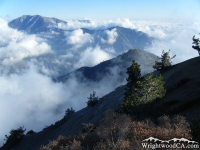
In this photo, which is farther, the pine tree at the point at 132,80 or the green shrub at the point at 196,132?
the pine tree at the point at 132,80

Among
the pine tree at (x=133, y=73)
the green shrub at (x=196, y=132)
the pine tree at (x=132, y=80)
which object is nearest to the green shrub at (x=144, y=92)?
the pine tree at (x=132, y=80)

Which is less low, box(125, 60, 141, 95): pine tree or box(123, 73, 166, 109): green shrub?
box(125, 60, 141, 95): pine tree

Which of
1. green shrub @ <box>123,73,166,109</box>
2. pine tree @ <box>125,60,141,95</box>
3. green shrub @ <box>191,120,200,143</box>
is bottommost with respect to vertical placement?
green shrub @ <box>191,120,200,143</box>

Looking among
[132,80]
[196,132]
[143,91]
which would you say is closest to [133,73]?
[132,80]

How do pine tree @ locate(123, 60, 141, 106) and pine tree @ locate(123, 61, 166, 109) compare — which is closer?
pine tree @ locate(123, 61, 166, 109)

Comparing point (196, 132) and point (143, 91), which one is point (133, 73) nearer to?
point (143, 91)

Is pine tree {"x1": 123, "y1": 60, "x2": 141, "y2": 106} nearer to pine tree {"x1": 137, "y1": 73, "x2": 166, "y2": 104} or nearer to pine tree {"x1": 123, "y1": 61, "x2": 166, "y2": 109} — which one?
pine tree {"x1": 123, "y1": 61, "x2": 166, "y2": 109}

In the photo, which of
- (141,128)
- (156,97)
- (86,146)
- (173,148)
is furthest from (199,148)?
(156,97)

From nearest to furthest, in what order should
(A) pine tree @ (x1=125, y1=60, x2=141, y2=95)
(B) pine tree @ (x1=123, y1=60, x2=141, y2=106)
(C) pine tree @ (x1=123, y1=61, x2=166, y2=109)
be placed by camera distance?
(C) pine tree @ (x1=123, y1=61, x2=166, y2=109)
(B) pine tree @ (x1=123, y1=60, x2=141, y2=106)
(A) pine tree @ (x1=125, y1=60, x2=141, y2=95)

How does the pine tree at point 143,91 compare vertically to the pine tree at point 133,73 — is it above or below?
below

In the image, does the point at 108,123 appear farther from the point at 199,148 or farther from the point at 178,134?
the point at 199,148

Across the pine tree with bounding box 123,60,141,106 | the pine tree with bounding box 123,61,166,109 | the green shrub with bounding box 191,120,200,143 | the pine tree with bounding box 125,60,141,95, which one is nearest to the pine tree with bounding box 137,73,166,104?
the pine tree with bounding box 123,61,166,109

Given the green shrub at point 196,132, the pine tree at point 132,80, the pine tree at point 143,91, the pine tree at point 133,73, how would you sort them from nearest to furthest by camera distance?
the green shrub at point 196,132, the pine tree at point 143,91, the pine tree at point 132,80, the pine tree at point 133,73

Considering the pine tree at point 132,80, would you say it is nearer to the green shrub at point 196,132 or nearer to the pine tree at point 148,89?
the pine tree at point 148,89
